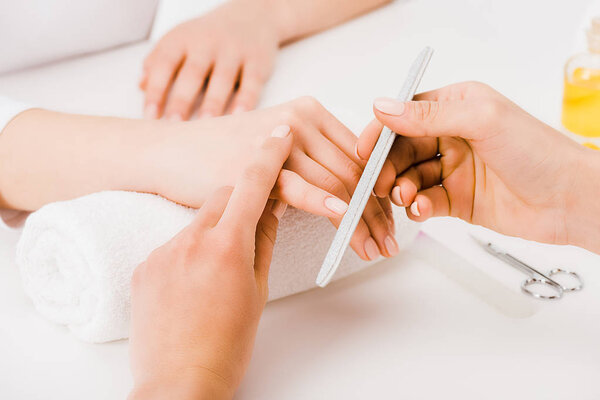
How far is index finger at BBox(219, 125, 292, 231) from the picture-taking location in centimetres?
55

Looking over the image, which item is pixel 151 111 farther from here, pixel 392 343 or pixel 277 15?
pixel 392 343

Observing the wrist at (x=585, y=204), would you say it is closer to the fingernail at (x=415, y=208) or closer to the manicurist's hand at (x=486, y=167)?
the manicurist's hand at (x=486, y=167)

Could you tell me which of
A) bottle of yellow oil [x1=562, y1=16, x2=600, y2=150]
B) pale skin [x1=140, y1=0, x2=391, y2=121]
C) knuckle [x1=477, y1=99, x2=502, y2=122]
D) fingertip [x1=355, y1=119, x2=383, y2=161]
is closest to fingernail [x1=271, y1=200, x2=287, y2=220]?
fingertip [x1=355, y1=119, x2=383, y2=161]

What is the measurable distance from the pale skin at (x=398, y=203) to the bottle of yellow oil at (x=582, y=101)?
0.91 ft

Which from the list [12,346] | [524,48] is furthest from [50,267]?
[524,48]

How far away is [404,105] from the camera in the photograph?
0.60m

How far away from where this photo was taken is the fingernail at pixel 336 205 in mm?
581

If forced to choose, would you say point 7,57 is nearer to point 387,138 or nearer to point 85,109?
point 85,109

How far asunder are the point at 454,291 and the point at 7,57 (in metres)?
0.81

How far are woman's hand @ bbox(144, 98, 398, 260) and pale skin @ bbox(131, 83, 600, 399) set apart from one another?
0.09ft

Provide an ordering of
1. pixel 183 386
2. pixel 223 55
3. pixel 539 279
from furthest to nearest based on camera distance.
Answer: pixel 223 55
pixel 539 279
pixel 183 386

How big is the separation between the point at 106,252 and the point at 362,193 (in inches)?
9.3

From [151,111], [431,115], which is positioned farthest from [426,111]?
[151,111]

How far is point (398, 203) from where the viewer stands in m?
0.67
